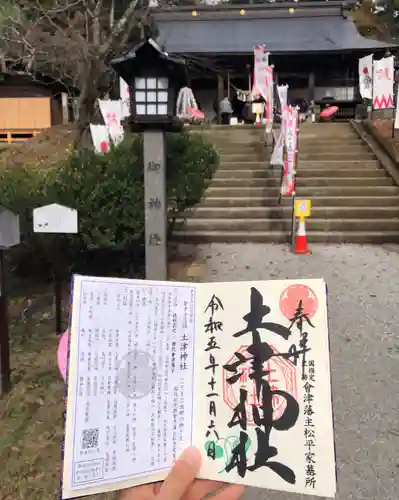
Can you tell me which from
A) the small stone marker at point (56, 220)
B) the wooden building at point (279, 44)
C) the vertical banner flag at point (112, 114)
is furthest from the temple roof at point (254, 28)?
the small stone marker at point (56, 220)

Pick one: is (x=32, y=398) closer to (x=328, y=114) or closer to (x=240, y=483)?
(x=240, y=483)

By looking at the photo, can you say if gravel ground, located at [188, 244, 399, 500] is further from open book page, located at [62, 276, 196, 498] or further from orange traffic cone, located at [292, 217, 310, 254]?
open book page, located at [62, 276, 196, 498]

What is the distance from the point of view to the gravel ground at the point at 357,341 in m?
2.81

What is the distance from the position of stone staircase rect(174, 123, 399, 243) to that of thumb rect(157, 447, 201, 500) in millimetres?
7272

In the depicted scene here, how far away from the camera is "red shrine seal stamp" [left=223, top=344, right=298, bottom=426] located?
1.35 metres

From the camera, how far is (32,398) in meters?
3.68

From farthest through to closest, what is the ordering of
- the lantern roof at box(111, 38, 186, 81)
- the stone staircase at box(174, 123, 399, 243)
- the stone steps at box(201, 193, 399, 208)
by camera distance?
the stone steps at box(201, 193, 399, 208)
the stone staircase at box(174, 123, 399, 243)
the lantern roof at box(111, 38, 186, 81)

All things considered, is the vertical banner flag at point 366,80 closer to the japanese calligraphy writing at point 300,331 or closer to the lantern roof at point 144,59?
the lantern roof at point 144,59

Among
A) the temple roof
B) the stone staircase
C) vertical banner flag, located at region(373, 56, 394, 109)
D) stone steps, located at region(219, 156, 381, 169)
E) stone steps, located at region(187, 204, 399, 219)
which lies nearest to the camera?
the stone staircase

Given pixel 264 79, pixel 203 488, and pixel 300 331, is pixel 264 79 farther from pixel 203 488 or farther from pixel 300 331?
pixel 203 488

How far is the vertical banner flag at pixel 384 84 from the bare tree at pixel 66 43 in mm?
7105

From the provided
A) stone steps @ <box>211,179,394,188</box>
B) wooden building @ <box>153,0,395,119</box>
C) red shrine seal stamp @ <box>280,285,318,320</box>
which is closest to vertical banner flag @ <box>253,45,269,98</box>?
stone steps @ <box>211,179,394,188</box>

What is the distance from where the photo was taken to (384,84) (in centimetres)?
1133

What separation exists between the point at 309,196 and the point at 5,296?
7.08 metres
